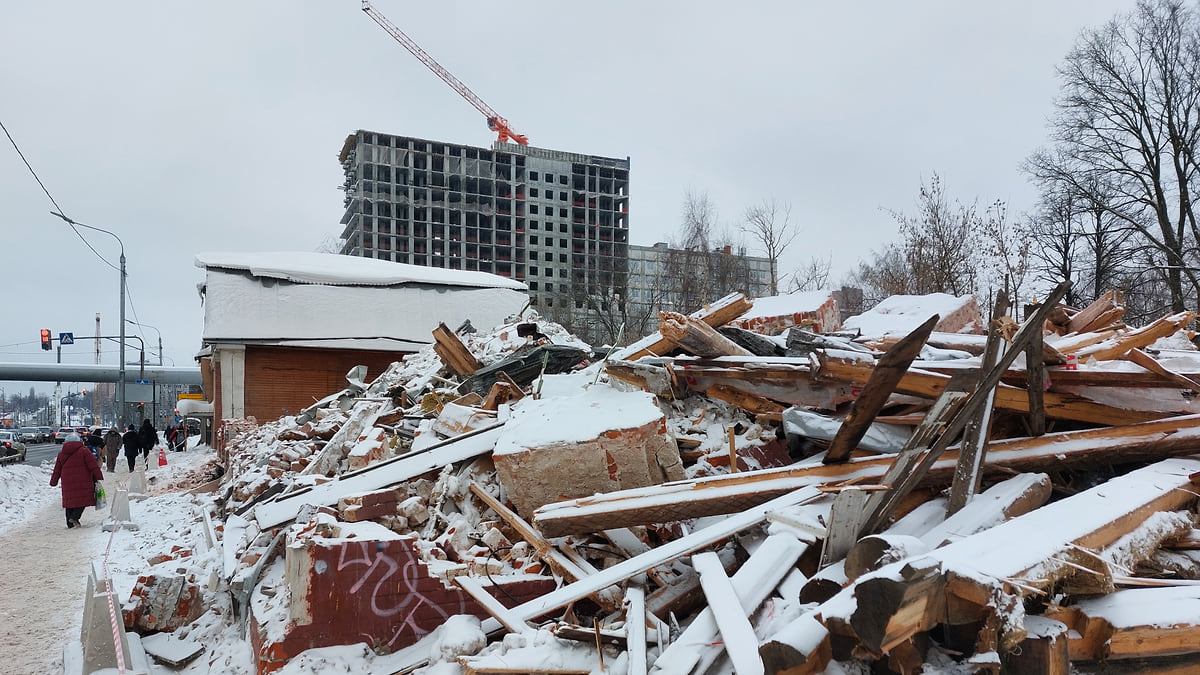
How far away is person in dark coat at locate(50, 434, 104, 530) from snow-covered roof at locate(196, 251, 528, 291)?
26.4 ft

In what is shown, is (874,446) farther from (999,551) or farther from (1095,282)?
(1095,282)

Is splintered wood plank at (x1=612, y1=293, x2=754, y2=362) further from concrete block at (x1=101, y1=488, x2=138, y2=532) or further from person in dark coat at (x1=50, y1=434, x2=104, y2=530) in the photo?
person in dark coat at (x1=50, y1=434, x2=104, y2=530)

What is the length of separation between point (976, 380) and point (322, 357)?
55.3 ft

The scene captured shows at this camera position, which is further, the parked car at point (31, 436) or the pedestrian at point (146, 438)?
the parked car at point (31, 436)

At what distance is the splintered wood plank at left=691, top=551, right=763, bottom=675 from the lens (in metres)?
2.38

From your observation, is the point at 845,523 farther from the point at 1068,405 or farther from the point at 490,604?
the point at 1068,405

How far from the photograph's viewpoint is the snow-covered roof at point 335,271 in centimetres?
1723

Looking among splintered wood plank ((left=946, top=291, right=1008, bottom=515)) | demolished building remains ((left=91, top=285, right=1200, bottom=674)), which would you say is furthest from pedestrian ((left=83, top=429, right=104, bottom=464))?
splintered wood plank ((left=946, top=291, right=1008, bottom=515))

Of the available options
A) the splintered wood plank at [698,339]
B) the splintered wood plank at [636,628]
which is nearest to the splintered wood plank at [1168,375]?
the splintered wood plank at [698,339]

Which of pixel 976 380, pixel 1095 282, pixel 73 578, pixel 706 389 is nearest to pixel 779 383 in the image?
pixel 706 389

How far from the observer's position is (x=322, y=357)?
17719 mm

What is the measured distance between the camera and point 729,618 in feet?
8.70

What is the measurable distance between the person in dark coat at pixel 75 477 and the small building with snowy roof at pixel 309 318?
678 cm

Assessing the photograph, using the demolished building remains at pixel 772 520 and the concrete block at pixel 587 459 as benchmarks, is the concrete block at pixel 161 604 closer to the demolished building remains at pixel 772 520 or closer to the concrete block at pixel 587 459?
the demolished building remains at pixel 772 520
